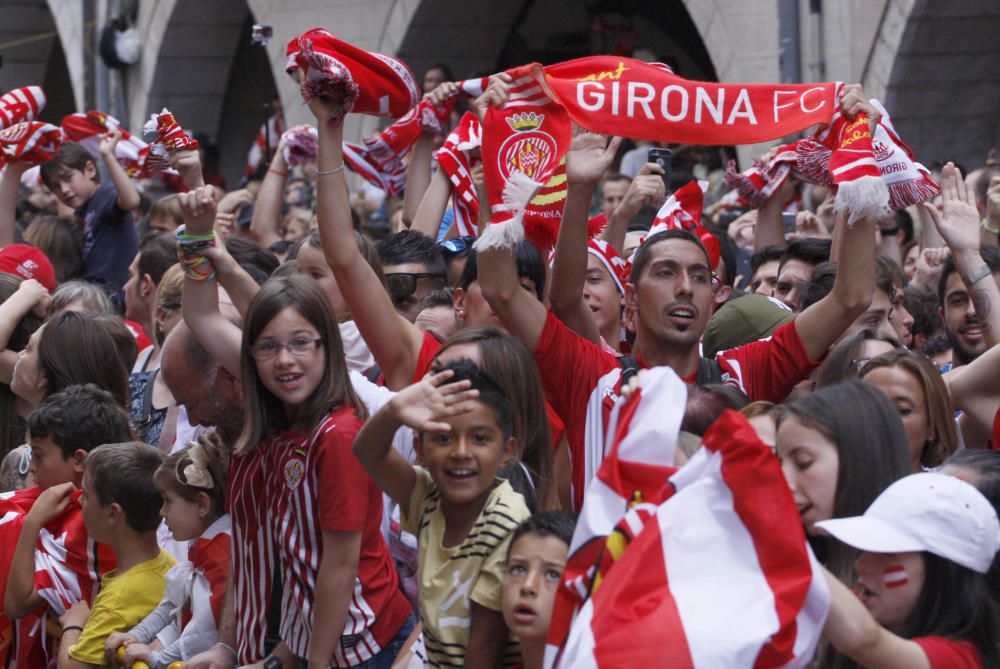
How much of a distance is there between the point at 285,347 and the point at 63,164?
4.80 meters

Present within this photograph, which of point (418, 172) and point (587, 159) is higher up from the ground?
point (587, 159)

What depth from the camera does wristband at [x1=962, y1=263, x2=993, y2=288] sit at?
4.83m

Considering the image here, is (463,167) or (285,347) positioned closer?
(285,347)

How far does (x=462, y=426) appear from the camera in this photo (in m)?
3.37

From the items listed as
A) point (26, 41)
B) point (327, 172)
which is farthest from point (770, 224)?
point (26, 41)

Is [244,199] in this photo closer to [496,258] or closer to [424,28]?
[496,258]

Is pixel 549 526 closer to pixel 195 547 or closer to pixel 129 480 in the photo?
pixel 195 547

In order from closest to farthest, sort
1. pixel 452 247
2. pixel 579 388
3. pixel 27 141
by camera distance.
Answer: pixel 579 388, pixel 452 247, pixel 27 141

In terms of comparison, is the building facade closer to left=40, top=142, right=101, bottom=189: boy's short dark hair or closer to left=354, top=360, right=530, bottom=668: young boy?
left=40, top=142, right=101, bottom=189: boy's short dark hair

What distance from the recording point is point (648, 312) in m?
Answer: 4.41

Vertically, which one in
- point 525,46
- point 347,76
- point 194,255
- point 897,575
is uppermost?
point 525,46

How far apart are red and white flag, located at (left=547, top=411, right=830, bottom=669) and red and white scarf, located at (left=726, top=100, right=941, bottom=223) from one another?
1.60 metres

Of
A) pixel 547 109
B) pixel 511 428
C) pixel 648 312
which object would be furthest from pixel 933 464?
pixel 547 109

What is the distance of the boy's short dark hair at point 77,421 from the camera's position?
16.2 feet
